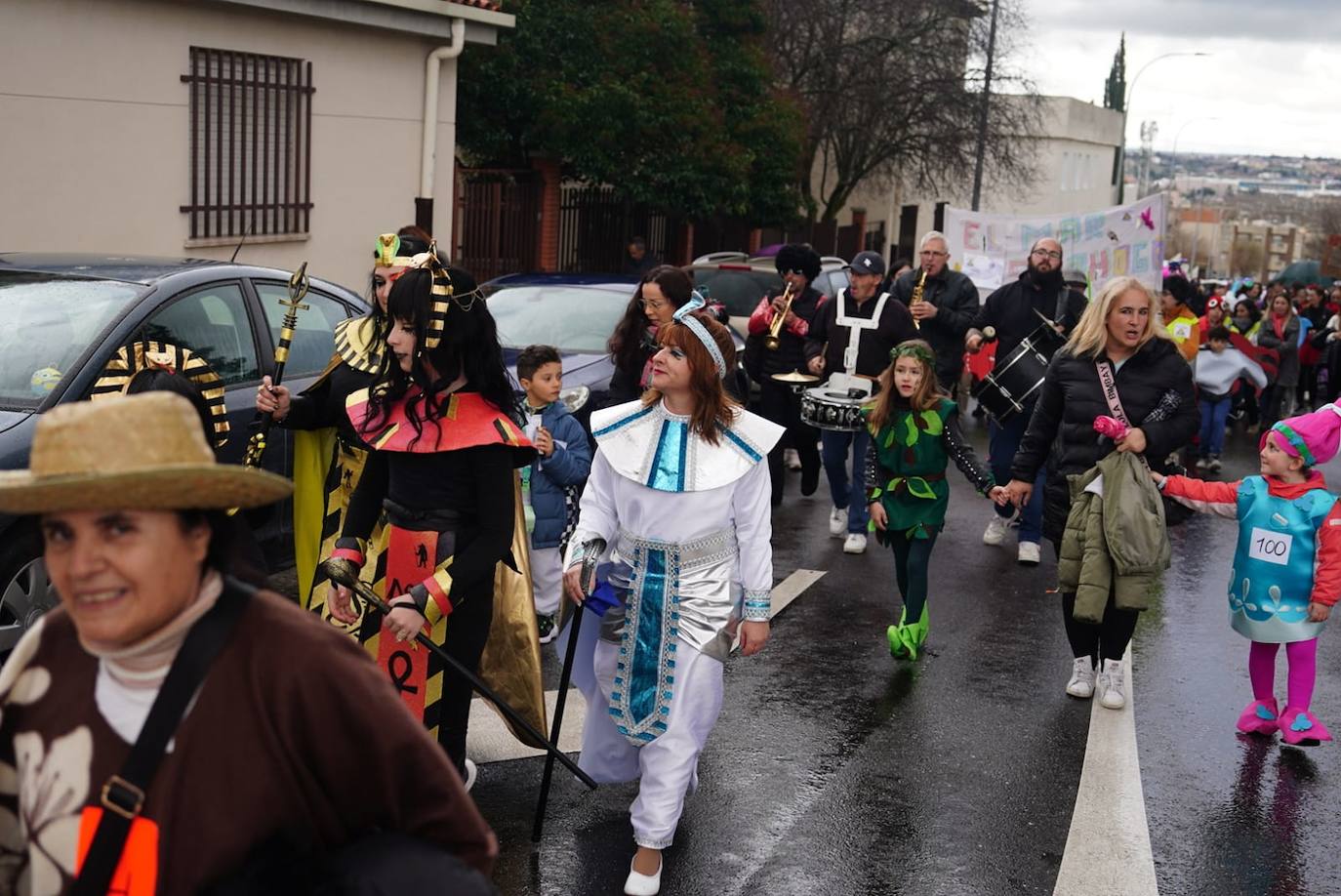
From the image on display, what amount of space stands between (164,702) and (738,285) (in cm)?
1388

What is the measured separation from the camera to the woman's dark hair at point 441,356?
4.71 meters

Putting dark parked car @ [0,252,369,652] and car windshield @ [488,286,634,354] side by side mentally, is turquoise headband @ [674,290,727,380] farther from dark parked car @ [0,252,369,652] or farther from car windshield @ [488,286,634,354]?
car windshield @ [488,286,634,354]

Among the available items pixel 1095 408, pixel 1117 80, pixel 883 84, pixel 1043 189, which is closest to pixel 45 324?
pixel 1095 408

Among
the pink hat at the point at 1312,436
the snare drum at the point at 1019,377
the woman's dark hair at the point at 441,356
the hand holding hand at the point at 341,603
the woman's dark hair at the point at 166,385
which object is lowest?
the hand holding hand at the point at 341,603

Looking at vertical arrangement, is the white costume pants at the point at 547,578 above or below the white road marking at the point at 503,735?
above

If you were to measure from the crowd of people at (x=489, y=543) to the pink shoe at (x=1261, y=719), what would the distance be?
0.01 m

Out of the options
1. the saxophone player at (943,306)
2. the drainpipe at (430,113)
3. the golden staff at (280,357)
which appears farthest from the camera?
the drainpipe at (430,113)

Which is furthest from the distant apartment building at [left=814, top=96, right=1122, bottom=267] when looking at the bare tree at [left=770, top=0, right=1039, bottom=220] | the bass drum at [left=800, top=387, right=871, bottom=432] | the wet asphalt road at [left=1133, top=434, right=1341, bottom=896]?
the wet asphalt road at [left=1133, top=434, right=1341, bottom=896]

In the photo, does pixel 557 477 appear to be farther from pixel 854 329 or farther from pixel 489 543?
pixel 854 329

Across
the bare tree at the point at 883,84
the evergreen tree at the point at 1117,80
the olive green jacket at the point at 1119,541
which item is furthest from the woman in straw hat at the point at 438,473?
the evergreen tree at the point at 1117,80

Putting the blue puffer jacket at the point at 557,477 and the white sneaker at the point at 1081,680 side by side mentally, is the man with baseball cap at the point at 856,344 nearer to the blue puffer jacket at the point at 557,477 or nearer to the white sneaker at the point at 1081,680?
the white sneaker at the point at 1081,680

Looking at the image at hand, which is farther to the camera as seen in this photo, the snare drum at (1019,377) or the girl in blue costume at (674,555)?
the snare drum at (1019,377)

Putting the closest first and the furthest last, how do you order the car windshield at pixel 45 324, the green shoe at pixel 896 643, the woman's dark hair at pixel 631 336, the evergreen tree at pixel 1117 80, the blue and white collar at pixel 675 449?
the blue and white collar at pixel 675 449 → the car windshield at pixel 45 324 → the green shoe at pixel 896 643 → the woman's dark hair at pixel 631 336 → the evergreen tree at pixel 1117 80

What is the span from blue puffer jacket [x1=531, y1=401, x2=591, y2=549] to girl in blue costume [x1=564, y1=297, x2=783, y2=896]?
193 centimetres
